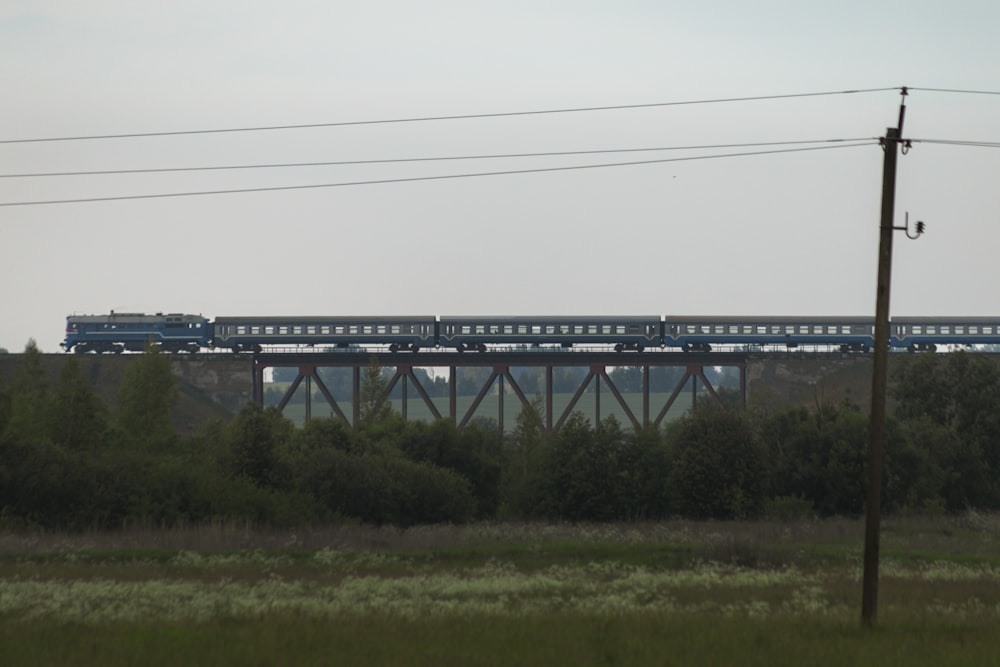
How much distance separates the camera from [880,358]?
22188 mm

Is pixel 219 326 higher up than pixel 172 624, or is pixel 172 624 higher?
pixel 219 326

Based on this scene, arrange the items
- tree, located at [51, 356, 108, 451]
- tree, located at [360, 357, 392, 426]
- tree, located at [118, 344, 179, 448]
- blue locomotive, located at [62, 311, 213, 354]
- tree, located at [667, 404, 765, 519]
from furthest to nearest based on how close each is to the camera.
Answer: blue locomotive, located at [62, 311, 213, 354] → tree, located at [360, 357, 392, 426] → tree, located at [118, 344, 179, 448] → tree, located at [51, 356, 108, 451] → tree, located at [667, 404, 765, 519]

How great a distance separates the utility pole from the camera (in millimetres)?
22062

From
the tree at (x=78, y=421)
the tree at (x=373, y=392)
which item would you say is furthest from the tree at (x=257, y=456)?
the tree at (x=373, y=392)

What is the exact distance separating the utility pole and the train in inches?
3077

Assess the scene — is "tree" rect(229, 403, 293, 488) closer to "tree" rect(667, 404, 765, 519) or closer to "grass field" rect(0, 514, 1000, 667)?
"grass field" rect(0, 514, 1000, 667)

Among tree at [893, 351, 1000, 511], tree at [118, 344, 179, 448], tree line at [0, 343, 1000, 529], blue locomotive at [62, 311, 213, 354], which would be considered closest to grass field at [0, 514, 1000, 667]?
tree line at [0, 343, 1000, 529]

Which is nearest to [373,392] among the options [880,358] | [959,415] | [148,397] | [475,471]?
[148,397]

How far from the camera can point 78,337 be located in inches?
4060

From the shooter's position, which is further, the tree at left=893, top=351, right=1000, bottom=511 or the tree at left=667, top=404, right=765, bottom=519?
the tree at left=893, top=351, right=1000, bottom=511

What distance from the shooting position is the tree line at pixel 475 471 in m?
42.1

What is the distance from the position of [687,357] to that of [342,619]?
81.1m

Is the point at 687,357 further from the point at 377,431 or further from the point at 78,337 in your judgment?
the point at 78,337

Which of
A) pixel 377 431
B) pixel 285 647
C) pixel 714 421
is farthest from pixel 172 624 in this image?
pixel 377 431
